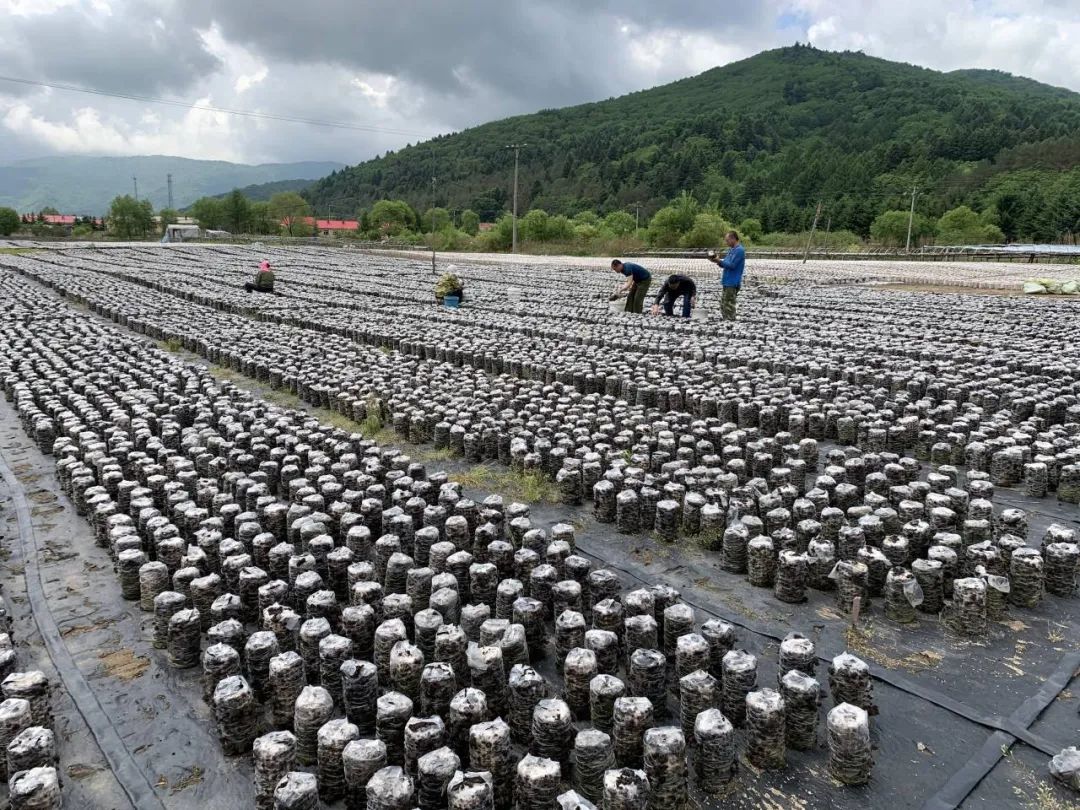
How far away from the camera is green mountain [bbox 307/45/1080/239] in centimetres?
7700

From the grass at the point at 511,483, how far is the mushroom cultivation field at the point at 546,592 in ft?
0.11

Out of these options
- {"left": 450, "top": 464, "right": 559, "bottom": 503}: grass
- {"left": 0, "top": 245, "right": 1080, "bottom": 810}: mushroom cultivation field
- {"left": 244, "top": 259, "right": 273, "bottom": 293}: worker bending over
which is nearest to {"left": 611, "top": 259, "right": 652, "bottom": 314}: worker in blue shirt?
{"left": 0, "top": 245, "right": 1080, "bottom": 810}: mushroom cultivation field

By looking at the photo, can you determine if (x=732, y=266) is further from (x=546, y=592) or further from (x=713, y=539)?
(x=546, y=592)

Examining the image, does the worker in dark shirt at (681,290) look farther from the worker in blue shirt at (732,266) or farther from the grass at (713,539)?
the grass at (713,539)

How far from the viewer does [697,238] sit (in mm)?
63938

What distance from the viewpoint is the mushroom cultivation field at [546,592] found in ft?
9.02

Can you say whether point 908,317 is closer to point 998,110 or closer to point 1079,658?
point 1079,658

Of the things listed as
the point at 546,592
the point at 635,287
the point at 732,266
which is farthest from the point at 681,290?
the point at 546,592

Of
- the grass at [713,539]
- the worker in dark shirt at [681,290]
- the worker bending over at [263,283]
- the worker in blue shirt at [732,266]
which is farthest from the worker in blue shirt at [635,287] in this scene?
the grass at [713,539]

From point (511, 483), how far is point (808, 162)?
106644 mm

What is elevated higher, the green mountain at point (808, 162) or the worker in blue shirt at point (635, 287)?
the green mountain at point (808, 162)

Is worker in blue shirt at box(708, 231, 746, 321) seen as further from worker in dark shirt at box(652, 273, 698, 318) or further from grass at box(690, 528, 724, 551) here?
grass at box(690, 528, 724, 551)

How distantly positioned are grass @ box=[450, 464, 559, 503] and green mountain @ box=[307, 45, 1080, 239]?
70949 mm

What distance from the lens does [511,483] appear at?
600 centimetres
